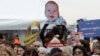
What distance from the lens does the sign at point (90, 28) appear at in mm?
9578

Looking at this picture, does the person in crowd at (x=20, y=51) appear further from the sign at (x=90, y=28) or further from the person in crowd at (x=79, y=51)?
the sign at (x=90, y=28)

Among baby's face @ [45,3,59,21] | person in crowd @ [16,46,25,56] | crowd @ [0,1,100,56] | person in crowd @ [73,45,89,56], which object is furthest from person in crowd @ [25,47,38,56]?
baby's face @ [45,3,59,21]

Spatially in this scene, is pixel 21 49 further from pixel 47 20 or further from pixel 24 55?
pixel 47 20

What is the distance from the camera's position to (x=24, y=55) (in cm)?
738

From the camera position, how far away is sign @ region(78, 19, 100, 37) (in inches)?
377

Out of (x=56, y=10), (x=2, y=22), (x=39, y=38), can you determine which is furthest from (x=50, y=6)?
(x=2, y=22)

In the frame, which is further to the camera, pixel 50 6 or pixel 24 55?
pixel 50 6

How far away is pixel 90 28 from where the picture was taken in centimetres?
977

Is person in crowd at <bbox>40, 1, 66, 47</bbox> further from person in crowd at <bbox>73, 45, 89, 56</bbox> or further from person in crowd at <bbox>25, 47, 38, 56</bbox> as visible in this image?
person in crowd at <bbox>73, 45, 89, 56</bbox>

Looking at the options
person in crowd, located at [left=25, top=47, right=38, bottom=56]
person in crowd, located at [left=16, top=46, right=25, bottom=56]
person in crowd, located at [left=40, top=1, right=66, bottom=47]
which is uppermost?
person in crowd, located at [left=40, top=1, right=66, bottom=47]

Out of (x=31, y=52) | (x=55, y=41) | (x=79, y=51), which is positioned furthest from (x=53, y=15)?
(x=79, y=51)

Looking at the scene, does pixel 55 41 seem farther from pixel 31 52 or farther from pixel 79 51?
pixel 79 51

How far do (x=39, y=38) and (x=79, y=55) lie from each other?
2.80 m

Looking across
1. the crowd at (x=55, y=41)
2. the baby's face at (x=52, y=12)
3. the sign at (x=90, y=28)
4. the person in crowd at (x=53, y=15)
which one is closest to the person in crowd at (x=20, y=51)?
the crowd at (x=55, y=41)
